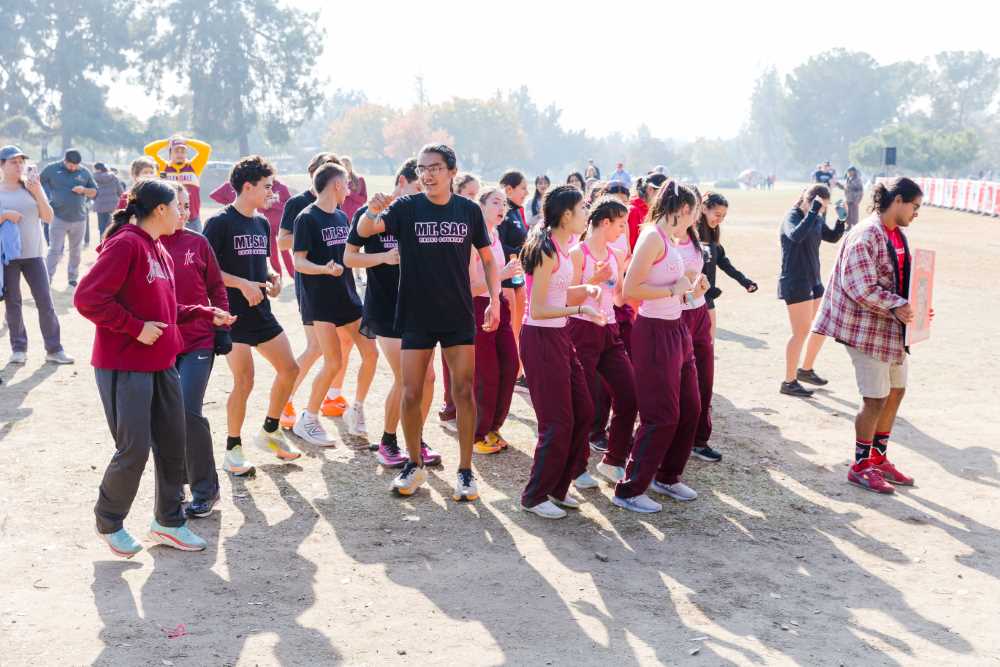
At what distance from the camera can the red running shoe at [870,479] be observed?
6285mm

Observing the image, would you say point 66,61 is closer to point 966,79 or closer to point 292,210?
point 292,210

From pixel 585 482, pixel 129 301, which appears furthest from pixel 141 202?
pixel 585 482

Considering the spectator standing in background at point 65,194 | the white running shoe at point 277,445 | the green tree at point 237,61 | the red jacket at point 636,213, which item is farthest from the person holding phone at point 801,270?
the green tree at point 237,61

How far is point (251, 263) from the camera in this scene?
6145 millimetres

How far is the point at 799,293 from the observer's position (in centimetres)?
867

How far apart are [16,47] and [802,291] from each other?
201 feet

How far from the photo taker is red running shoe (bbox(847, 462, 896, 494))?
20.6 ft

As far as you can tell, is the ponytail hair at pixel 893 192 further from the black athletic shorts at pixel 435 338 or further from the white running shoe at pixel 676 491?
the black athletic shorts at pixel 435 338

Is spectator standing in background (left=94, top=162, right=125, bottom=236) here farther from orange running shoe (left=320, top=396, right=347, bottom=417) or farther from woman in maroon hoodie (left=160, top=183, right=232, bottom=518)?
woman in maroon hoodie (left=160, top=183, right=232, bottom=518)

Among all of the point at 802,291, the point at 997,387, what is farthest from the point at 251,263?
the point at 997,387

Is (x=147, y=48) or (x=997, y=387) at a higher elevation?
(x=147, y=48)

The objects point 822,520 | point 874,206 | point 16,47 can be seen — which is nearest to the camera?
point 822,520

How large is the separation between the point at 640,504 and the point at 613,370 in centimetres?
83

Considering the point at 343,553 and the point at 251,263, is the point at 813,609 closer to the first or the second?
the point at 343,553
